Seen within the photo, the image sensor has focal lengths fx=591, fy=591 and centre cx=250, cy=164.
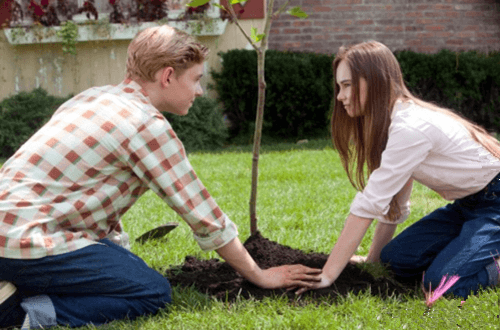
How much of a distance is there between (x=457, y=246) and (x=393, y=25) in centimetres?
786

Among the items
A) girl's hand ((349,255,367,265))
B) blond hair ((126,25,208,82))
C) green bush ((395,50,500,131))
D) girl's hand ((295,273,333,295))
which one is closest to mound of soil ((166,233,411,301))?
girl's hand ((295,273,333,295))

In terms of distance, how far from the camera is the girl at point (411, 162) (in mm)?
2428

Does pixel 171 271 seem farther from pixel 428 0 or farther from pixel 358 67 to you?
pixel 428 0

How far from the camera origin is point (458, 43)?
393 inches

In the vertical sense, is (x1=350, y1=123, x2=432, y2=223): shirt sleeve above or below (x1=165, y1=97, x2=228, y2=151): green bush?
above

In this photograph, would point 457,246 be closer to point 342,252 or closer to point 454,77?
point 342,252

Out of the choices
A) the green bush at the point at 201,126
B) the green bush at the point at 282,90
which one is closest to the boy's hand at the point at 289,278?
the green bush at the point at 201,126

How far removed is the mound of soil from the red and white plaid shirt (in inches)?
13.5

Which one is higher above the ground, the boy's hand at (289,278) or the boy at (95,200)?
the boy at (95,200)

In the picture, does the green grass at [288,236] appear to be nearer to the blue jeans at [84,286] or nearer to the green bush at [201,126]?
the blue jeans at [84,286]

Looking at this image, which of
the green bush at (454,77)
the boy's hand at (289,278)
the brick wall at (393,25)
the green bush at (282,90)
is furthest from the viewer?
the brick wall at (393,25)

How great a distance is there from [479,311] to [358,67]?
107cm

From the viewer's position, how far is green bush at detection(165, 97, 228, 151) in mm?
7703

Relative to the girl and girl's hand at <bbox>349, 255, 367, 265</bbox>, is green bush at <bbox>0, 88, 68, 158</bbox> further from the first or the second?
the girl
